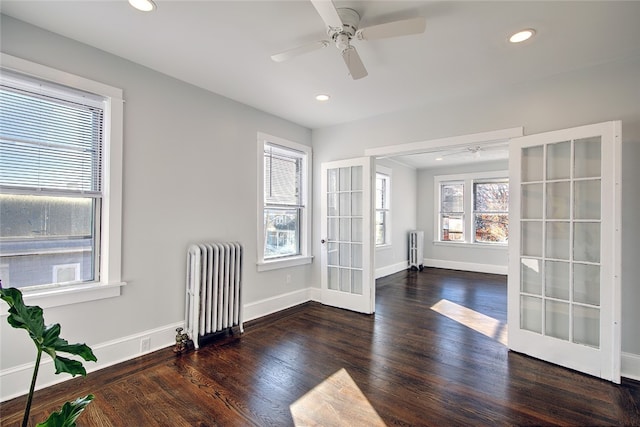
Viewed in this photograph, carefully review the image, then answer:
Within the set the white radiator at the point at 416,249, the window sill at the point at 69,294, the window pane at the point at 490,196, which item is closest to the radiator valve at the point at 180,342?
the window sill at the point at 69,294

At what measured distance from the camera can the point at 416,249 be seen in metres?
7.36

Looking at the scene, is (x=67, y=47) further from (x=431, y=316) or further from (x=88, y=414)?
(x=431, y=316)

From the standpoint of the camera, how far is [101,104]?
2590 mm

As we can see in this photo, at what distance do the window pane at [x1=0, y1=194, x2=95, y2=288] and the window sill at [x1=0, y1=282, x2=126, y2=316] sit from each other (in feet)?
0.33

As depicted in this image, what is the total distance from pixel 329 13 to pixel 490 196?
21.4ft

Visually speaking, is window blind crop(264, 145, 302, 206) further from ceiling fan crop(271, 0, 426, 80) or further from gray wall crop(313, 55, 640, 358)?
ceiling fan crop(271, 0, 426, 80)

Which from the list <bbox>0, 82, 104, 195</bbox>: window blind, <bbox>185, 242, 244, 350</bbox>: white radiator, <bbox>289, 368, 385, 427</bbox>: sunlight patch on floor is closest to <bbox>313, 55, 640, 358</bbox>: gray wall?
<bbox>289, 368, 385, 427</bbox>: sunlight patch on floor

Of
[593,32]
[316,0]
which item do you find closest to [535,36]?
[593,32]

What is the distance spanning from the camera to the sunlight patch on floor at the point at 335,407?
6.41ft

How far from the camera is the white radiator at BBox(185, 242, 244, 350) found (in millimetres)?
2965

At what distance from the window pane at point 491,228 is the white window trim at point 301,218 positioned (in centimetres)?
461

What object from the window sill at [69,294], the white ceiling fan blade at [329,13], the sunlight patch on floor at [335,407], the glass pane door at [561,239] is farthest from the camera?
the glass pane door at [561,239]

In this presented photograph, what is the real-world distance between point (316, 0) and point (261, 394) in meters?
2.63

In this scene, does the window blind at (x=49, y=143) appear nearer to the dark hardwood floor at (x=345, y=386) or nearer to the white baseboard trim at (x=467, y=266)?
the dark hardwood floor at (x=345, y=386)
